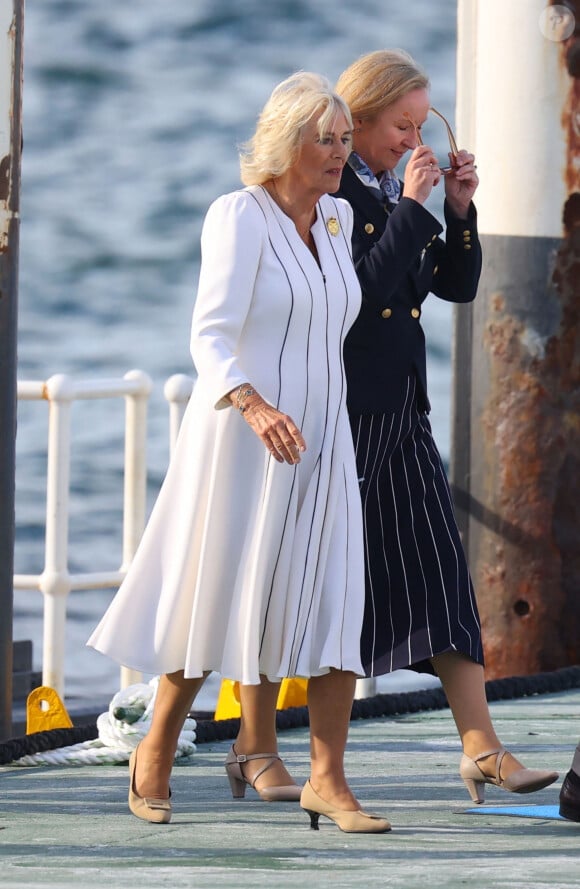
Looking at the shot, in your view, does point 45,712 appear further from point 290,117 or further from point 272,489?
point 290,117

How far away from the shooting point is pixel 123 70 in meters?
24.2

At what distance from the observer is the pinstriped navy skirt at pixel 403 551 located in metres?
4.20

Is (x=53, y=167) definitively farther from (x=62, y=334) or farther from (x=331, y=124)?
(x=331, y=124)

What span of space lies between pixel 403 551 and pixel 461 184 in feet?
2.60

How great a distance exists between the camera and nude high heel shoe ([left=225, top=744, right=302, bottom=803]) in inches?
163

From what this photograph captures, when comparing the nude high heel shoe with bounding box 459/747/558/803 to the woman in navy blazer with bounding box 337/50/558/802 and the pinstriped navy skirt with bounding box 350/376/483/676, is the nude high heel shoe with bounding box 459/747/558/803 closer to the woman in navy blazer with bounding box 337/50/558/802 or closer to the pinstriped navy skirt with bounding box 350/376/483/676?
the woman in navy blazer with bounding box 337/50/558/802

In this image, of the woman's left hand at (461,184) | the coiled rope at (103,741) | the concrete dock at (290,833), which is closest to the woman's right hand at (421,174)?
the woman's left hand at (461,184)

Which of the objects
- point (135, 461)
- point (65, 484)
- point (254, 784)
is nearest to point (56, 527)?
point (65, 484)

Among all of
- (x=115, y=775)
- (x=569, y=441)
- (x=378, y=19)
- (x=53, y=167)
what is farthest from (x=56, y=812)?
(x=378, y=19)

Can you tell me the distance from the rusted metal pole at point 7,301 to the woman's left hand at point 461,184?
45.7 inches

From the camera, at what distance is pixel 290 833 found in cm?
375

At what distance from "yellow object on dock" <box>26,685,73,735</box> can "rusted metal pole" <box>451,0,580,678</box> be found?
156 cm

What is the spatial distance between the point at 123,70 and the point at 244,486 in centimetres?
2096

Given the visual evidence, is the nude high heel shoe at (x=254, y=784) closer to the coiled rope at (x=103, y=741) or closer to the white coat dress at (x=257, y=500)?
the white coat dress at (x=257, y=500)
